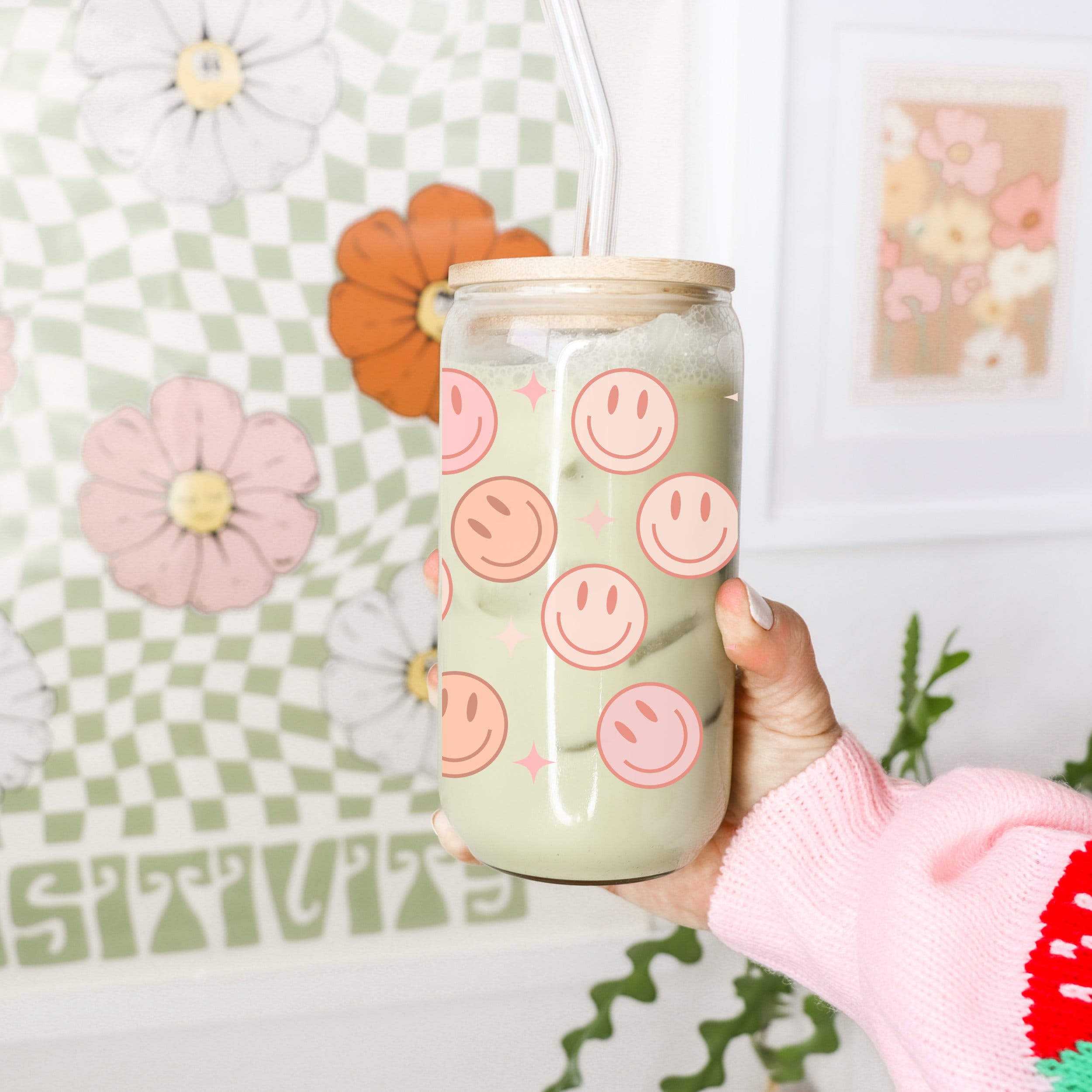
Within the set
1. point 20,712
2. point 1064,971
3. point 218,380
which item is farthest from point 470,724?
point 20,712

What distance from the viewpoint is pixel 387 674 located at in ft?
3.92

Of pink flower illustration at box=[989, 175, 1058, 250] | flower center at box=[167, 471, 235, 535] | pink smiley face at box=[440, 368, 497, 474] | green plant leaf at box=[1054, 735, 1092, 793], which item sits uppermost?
pink flower illustration at box=[989, 175, 1058, 250]

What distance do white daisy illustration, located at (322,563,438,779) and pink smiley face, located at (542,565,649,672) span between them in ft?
2.29

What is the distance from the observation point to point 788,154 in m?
1.11

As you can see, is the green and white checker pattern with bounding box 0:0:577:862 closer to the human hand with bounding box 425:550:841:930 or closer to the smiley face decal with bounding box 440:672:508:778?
the human hand with bounding box 425:550:841:930

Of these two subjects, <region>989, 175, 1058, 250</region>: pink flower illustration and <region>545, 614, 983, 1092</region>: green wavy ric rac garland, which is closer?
<region>545, 614, 983, 1092</region>: green wavy ric rac garland

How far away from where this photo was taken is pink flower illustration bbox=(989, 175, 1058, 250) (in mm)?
1178

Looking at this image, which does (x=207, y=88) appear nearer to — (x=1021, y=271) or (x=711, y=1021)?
(x=1021, y=271)

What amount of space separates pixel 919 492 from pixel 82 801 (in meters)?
1.09

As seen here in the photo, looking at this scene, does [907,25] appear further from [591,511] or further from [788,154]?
[591,511]

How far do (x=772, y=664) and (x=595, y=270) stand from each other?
0.84 feet

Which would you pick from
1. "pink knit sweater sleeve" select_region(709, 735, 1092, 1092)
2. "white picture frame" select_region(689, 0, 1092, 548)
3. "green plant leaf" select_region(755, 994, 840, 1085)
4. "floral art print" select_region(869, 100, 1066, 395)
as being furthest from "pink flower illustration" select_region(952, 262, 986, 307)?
"green plant leaf" select_region(755, 994, 840, 1085)

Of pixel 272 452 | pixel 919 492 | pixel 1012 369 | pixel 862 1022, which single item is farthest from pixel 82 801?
pixel 1012 369

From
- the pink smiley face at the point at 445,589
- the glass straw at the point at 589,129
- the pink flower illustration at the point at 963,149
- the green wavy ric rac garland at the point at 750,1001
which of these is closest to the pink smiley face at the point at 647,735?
the pink smiley face at the point at 445,589
